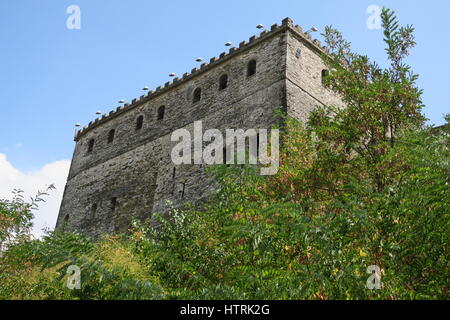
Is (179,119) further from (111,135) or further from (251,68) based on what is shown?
(111,135)

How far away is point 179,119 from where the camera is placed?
21641mm

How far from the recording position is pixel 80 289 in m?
6.92

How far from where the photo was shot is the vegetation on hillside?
6555 mm

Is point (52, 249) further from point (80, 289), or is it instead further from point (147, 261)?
point (147, 261)

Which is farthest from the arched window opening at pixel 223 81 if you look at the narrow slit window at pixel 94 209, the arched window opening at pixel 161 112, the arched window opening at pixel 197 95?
the narrow slit window at pixel 94 209

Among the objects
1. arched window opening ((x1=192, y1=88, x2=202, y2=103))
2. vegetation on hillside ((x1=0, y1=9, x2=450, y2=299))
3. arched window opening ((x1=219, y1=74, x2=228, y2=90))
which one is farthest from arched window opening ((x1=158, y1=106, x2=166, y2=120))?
vegetation on hillside ((x1=0, y1=9, x2=450, y2=299))

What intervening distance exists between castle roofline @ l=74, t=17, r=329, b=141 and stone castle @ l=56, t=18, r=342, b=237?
4 centimetres

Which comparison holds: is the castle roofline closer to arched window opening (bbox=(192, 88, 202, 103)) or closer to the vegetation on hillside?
arched window opening (bbox=(192, 88, 202, 103))

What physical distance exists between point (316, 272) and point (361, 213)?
3.24ft

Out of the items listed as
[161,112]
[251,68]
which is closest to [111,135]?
[161,112]

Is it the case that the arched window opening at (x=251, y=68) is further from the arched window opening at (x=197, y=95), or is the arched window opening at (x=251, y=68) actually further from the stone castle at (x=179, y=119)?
the arched window opening at (x=197, y=95)

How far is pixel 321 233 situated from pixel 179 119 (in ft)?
50.4
